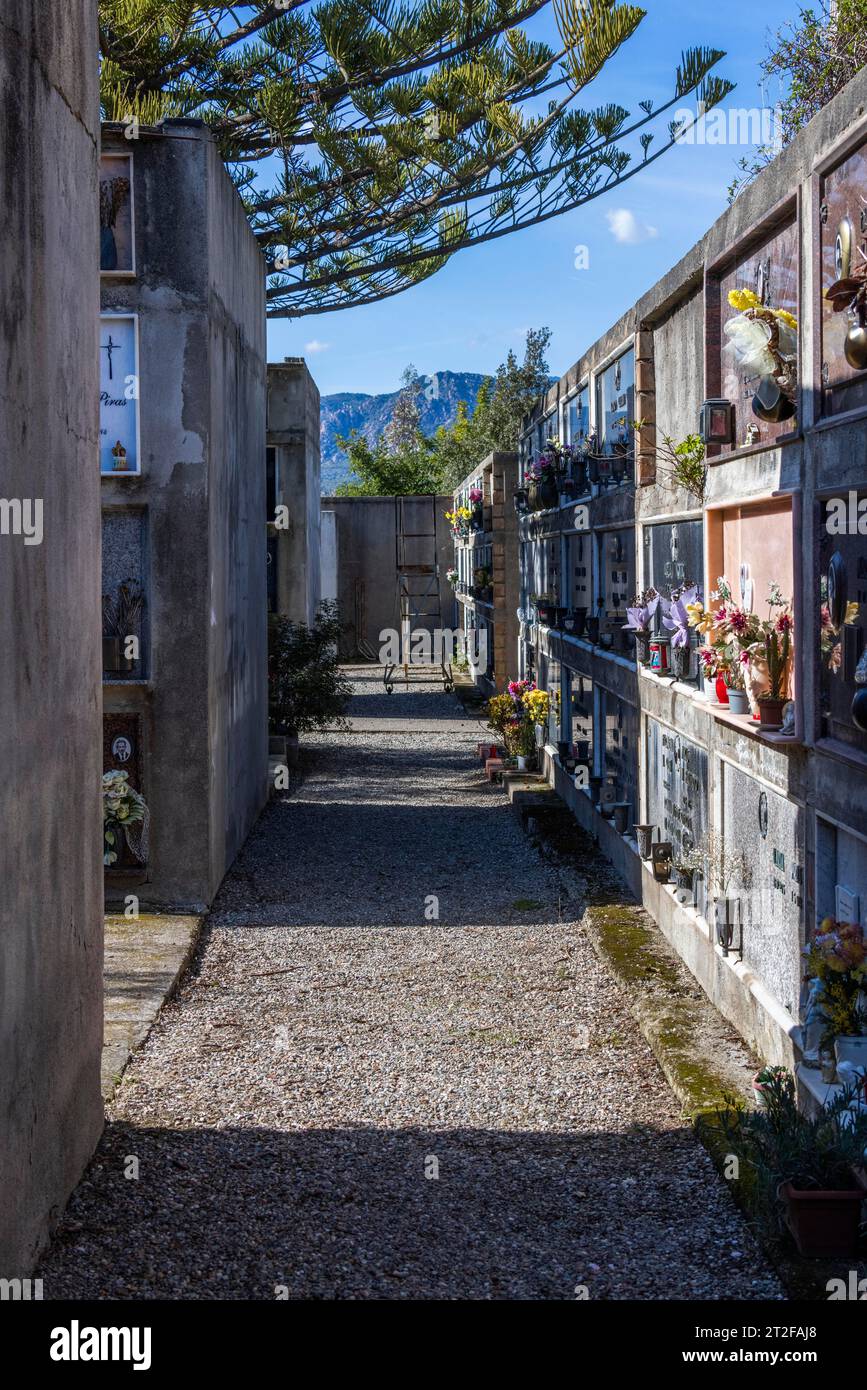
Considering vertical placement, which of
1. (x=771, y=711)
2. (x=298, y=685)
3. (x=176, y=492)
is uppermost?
(x=176, y=492)

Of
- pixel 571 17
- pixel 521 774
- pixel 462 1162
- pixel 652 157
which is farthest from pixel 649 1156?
pixel 652 157

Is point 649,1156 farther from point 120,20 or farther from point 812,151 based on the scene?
point 120,20

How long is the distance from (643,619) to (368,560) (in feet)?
79.9

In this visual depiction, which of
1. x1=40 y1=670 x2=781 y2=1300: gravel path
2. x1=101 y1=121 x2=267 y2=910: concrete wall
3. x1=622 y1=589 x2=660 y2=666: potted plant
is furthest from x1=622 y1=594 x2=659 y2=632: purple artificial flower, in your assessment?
x1=101 y1=121 x2=267 y2=910: concrete wall

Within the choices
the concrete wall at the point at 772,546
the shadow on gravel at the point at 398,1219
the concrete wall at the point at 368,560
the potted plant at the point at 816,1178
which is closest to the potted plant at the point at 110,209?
the concrete wall at the point at 772,546

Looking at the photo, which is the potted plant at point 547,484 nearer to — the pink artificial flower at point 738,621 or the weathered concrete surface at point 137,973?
the weathered concrete surface at point 137,973

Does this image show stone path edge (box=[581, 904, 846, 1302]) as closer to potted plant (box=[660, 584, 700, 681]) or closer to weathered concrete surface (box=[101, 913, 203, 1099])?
potted plant (box=[660, 584, 700, 681])

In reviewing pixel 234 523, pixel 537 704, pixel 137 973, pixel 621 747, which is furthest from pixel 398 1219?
pixel 537 704

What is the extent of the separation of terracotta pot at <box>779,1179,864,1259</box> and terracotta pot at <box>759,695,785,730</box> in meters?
2.08

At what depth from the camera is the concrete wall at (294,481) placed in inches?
786

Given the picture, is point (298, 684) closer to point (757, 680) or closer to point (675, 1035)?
point (675, 1035)

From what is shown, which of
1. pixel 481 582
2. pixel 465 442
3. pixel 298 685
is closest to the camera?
pixel 298 685

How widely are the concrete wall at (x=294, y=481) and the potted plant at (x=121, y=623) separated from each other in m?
10.5

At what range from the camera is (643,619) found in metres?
9.05
